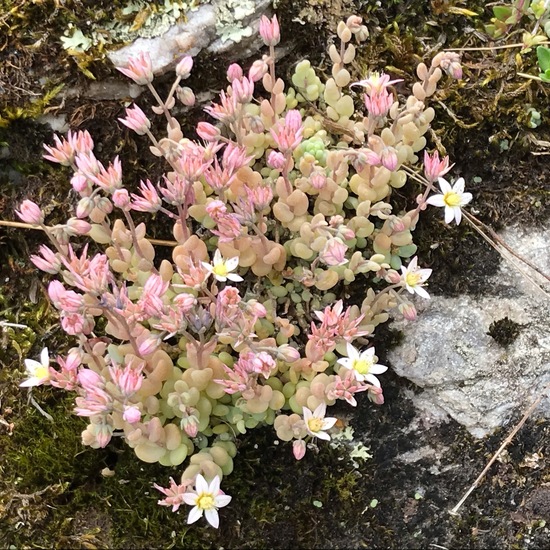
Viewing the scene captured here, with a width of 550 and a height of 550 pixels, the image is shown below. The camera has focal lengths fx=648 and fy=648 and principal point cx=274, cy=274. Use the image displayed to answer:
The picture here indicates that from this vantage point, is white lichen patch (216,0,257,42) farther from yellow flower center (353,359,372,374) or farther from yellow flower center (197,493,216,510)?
yellow flower center (197,493,216,510)

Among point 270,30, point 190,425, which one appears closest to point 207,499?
point 190,425

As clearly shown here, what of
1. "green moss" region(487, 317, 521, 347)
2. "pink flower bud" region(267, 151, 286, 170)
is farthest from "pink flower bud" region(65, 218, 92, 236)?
"green moss" region(487, 317, 521, 347)

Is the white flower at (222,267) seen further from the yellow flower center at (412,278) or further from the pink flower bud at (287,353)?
the yellow flower center at (412,278)

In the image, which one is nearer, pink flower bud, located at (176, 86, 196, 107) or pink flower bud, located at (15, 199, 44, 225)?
pink flower bud, located at (15, 199, 44, 225)

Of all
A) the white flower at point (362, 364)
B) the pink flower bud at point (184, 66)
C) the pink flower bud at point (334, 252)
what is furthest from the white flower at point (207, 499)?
the pink flower bud at point (184, 66)

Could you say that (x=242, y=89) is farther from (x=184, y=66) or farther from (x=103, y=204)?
(x=103, y=204)

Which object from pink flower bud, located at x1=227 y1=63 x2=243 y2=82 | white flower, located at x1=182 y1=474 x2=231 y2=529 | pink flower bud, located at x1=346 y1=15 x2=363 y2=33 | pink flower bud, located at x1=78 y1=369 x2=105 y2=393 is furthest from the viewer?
pink flower bud, located at x1=346 y1=15 x2=363 y2=33
